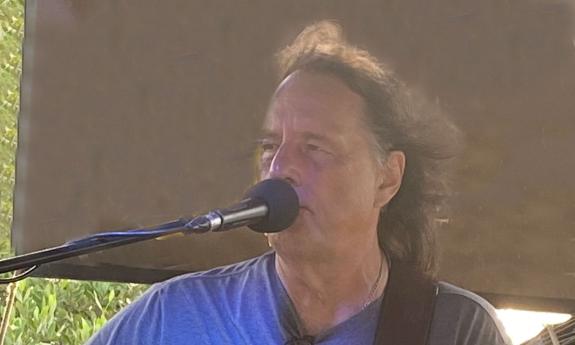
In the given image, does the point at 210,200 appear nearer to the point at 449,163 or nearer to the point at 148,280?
the point at 148,280

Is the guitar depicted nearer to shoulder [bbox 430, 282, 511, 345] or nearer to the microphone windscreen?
shoulder [bbox 430, 282, 511, 345]

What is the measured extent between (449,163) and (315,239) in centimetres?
17

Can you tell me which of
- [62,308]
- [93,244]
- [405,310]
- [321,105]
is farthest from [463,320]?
[62,308]

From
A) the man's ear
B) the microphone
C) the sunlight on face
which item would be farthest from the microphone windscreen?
the sunlight on face

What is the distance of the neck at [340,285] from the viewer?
1.17 metres

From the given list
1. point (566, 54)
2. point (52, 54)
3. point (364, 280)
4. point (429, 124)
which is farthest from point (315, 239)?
point (52, 54)

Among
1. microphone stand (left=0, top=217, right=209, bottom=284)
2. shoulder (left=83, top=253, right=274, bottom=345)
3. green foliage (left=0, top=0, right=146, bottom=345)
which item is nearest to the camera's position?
microphone stand (left=0, top=217, right=209, bottom=284)

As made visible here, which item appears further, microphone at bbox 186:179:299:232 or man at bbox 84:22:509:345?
man at bbox 84:22:509:345

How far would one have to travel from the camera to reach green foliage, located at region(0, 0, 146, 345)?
54.2 inches

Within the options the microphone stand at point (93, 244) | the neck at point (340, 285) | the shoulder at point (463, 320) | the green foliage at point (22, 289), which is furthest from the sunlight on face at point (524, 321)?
the green foliage at point (22, 289)

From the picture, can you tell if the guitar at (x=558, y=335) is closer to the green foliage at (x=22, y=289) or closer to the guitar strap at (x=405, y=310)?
the guitar strap at (x=405, y=310)

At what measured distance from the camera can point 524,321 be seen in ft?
3.77

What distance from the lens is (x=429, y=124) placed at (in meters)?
1.18

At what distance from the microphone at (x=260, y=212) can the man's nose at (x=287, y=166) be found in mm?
50
